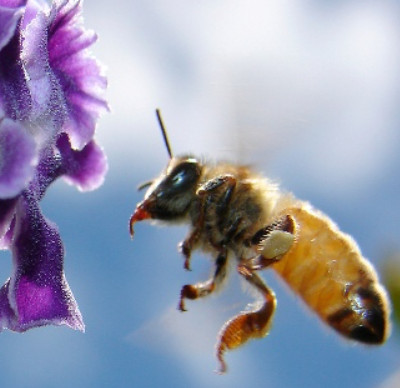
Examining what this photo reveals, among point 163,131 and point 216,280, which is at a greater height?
point 163,131

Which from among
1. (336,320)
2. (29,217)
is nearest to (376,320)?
(336,320)

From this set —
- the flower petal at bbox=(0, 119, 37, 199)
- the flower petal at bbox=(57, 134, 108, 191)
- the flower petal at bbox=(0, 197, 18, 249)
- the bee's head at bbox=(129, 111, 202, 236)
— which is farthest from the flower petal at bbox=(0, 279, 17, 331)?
the bee's head at bbox=(129, 111, 202, 236)

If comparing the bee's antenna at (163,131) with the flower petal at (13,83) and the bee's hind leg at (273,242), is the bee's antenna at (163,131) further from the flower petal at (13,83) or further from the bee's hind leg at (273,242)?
the flower petal at (13,83)

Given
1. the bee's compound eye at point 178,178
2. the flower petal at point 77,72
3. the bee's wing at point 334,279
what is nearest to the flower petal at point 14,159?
the flower petal at point 77,72

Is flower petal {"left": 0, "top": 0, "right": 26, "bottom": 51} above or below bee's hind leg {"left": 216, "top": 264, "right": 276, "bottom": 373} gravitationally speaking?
above

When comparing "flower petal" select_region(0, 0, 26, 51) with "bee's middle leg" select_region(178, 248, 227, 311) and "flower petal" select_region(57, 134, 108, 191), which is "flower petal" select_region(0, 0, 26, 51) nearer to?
"flower petal" select_region(57, 134, 108, 191)

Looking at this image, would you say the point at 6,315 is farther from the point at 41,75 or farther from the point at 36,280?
the point at 41,75

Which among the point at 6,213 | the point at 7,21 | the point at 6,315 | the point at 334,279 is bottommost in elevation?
the point at 334,279

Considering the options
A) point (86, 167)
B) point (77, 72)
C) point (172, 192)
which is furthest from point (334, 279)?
point (77, 72)
